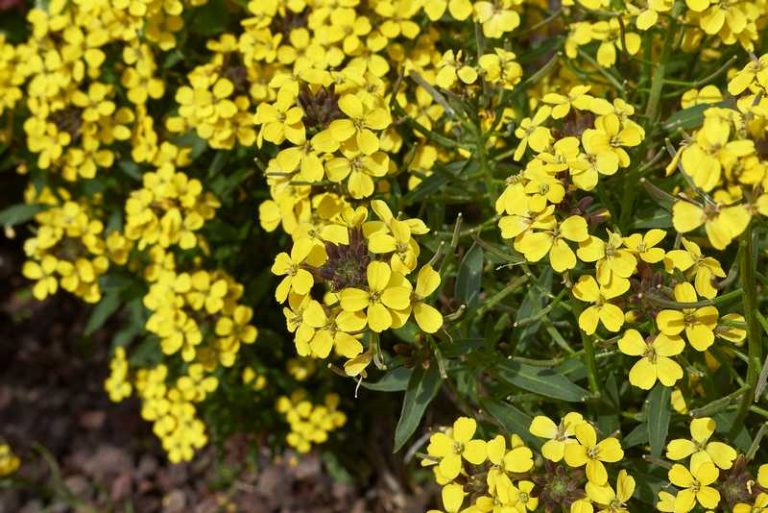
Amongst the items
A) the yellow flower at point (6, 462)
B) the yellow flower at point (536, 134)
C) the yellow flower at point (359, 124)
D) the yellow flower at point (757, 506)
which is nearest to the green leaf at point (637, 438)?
the yellow flower at point (757, 506)

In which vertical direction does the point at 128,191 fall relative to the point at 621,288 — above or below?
below

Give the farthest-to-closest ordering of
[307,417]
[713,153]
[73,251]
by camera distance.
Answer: [307,417] → [73,251] → [713,153]

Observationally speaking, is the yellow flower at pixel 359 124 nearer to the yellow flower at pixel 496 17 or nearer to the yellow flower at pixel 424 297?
the yellow flower at pixel 424 297

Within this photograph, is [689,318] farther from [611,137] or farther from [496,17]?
[496,17]

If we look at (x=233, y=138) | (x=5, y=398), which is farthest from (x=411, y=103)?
(x=5, y=398)

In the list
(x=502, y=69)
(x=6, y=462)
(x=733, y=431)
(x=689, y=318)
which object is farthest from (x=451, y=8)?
(x=6, y=462)

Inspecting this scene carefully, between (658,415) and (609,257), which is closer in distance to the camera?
(609,257)

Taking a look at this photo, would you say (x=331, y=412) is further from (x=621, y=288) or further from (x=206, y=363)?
Result: (x=621, y=288)
